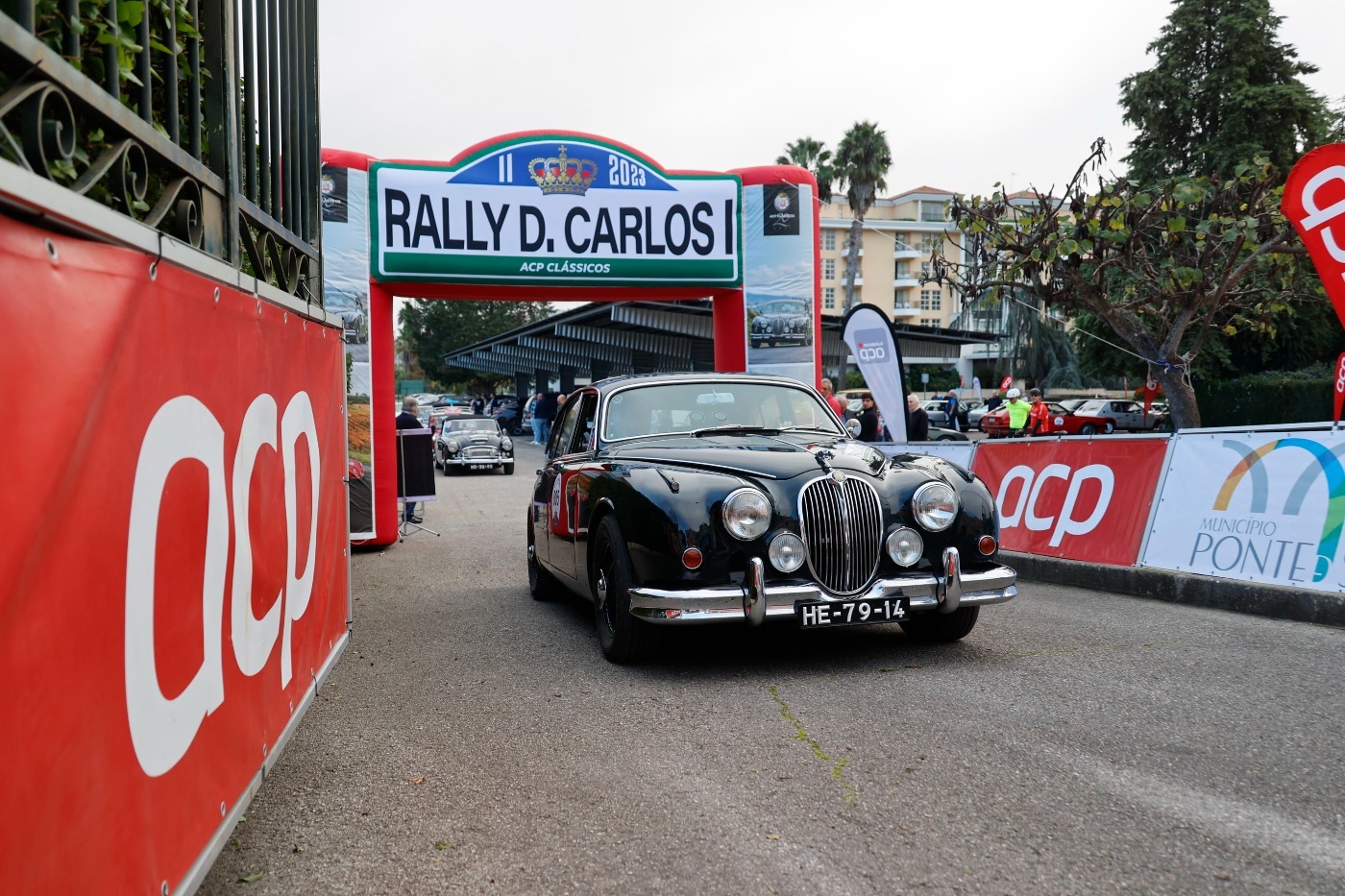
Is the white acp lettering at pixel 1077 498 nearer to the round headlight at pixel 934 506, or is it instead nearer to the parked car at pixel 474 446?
the round headlight at pixel 934 506

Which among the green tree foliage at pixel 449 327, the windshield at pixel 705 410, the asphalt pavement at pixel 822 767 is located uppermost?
the green tree foliage at pixel 449 327

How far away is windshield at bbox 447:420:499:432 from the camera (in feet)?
90.3

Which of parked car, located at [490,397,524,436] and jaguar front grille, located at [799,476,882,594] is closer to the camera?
jaguar front grille, located at [799,476,882,594]

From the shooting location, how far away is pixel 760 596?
5.49 meters

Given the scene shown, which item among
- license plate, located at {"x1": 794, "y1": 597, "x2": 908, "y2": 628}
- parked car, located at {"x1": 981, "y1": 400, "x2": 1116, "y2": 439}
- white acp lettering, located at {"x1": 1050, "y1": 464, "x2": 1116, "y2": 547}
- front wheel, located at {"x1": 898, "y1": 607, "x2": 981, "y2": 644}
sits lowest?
front wheel, located at {"x1": 898, "y1": 607, "x2": 981, "y2": 644}

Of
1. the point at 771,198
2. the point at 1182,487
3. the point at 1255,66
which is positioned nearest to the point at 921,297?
the point at 1255,66

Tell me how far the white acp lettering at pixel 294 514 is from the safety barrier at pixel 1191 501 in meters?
4.34

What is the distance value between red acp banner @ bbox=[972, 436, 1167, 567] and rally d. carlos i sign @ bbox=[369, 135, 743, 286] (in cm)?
507

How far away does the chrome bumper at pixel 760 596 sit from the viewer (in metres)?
5.49

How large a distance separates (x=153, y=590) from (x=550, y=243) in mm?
11307

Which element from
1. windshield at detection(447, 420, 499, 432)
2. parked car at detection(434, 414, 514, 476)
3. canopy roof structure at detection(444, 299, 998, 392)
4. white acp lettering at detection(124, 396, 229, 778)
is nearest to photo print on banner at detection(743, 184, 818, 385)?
canopy roof structure at detection(444, 299, 998, 392)

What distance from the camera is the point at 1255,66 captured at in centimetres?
3572

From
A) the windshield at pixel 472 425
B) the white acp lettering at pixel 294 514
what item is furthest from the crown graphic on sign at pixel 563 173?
the windshield at pixel 472 425

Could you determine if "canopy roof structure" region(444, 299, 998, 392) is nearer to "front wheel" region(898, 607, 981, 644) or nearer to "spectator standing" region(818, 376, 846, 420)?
"spectator standing" region(818, 376, 846, 420)
